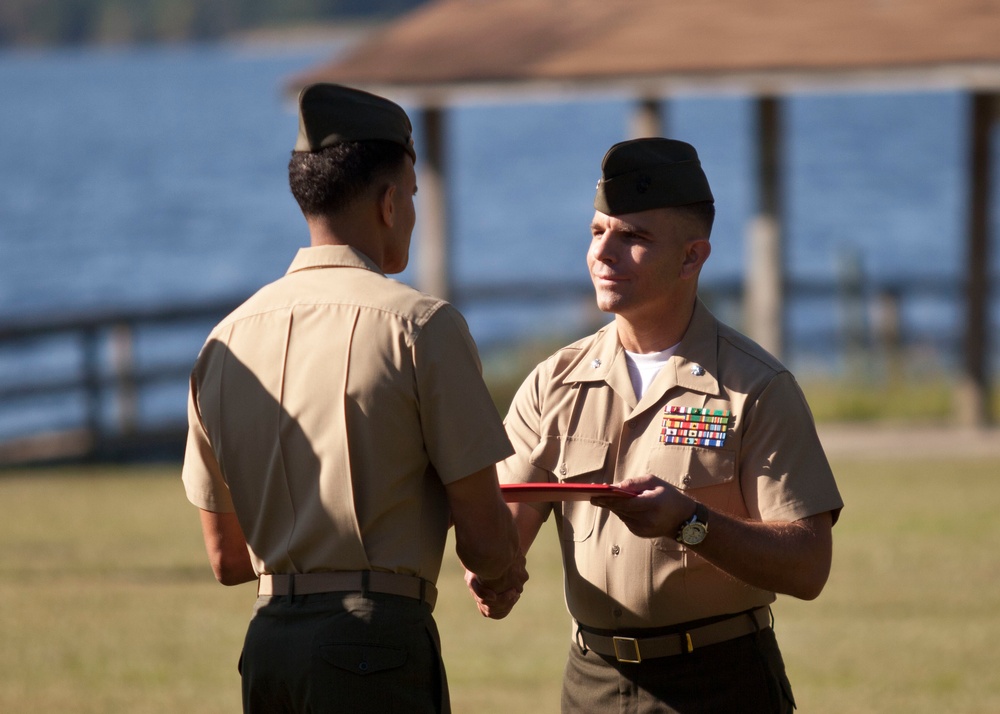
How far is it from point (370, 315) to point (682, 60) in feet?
28.5

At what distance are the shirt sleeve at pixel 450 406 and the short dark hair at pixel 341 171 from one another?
1.01 feet

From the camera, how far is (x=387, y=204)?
2977 mm

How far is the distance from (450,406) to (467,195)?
66.6 m

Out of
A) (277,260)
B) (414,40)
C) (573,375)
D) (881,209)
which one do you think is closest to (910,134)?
(881,209)

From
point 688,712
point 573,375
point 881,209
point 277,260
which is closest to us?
point 688,712

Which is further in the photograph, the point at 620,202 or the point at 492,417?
the point at 620,202

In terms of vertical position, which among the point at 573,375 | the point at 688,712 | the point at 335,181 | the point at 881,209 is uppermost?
the point at 335,181

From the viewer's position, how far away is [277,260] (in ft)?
156

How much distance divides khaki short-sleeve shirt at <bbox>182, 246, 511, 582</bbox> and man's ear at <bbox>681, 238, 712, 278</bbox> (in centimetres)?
60

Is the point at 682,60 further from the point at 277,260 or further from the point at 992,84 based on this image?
the point at 277,260

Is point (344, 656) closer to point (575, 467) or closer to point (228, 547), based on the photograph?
point (228, 547)

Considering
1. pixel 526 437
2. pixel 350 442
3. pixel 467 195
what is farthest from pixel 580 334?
pixel 467 195

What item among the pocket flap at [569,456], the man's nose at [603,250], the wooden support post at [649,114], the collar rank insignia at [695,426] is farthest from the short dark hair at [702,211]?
the wooden support post at [649,114]

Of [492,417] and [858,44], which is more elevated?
[858,44]
